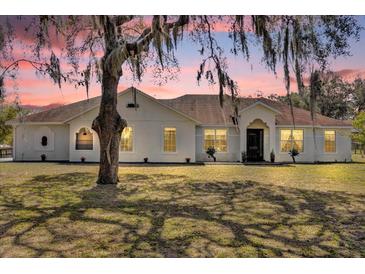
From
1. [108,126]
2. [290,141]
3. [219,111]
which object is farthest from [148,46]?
[290,141]

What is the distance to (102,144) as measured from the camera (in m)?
9.36

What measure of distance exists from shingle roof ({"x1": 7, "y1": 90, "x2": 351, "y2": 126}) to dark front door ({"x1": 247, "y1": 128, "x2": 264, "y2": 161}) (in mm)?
996

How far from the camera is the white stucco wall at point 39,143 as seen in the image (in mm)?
17797

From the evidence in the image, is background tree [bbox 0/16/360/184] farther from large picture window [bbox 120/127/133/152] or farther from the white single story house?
large picture window [bbox 120/127/133/152]

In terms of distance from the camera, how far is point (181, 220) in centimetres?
540

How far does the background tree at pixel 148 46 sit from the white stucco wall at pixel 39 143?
887 cm

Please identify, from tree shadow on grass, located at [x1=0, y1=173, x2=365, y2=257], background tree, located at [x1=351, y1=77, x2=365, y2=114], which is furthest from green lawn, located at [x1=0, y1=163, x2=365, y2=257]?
background tree, located at [x1=351, y1=77, x2=365, y2=114]

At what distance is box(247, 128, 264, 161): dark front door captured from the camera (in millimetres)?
17766

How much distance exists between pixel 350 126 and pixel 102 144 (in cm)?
1329

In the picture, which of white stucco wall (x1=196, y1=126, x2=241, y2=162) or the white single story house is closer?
the white single story house

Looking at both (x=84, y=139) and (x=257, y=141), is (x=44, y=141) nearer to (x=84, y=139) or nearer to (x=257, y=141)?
(x=84, y=139)

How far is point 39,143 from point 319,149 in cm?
1290

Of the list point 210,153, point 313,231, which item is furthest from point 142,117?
point 313,231

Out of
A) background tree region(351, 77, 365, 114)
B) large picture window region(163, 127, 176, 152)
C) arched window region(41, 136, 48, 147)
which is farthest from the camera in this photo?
background tree region(351, 77, 365, 114)
